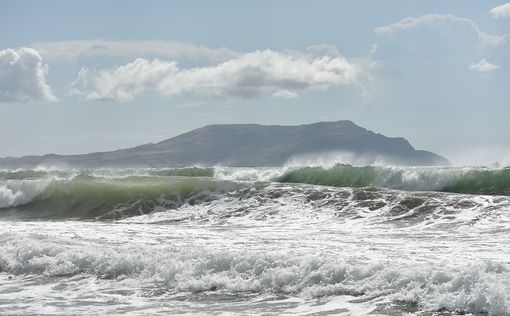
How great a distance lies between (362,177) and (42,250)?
83.1ft

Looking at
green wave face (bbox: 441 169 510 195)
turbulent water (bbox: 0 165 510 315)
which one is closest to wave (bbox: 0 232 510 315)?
turbulent water (bbox: 0 165 510 315)

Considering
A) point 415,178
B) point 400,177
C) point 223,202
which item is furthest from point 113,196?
point 415,178

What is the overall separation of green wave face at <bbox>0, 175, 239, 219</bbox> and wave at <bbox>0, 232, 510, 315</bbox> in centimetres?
1218

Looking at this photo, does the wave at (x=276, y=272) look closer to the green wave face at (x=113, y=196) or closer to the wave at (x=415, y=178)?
the green wave face at (x=113, y=196)

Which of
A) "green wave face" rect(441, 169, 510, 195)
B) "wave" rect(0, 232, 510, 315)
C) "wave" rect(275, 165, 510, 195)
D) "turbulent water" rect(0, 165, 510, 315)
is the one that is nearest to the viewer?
"wave" rect(0, 232, 510, 315)

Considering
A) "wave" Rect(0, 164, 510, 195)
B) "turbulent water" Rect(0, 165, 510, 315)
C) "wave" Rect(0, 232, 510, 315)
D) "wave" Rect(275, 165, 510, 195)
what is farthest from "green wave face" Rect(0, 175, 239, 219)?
"wave" Rect(0, 232, 510, 315)

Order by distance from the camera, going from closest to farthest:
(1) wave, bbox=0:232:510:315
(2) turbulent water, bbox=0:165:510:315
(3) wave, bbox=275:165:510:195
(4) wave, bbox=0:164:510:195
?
(1) wave, bbox=0:232:510:315 → (2) turbulent water, bbox=0:165:510:315 → (3) wave, bbox=275:165:510:195 → (4) wave, bbox=0:164:510:195

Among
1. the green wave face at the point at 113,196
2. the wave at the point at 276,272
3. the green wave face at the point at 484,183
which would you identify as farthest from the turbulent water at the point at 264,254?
the green wave face at the point at 484,183

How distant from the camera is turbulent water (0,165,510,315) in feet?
33.2

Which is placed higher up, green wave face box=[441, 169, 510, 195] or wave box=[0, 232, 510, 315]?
green wave face box=[441, 169, 510, 195]

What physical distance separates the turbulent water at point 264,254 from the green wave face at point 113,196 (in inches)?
5.3

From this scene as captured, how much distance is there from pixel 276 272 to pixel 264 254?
3.53 feet

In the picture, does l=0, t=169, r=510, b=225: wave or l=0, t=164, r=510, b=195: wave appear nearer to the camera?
l=0, t=169, r=510, b=225: wave

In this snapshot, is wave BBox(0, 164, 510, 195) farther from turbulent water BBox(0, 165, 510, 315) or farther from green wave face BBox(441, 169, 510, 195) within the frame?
turbulent water BBox(0, 165, 510, 315)
